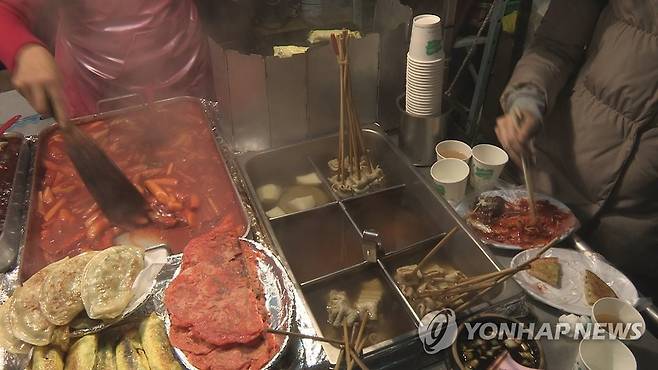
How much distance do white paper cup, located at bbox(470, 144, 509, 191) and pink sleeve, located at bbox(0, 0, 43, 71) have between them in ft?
7.68

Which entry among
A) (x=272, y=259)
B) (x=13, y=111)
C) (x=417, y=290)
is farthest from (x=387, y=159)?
(x=13, y=111)

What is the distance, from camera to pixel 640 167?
1976mm

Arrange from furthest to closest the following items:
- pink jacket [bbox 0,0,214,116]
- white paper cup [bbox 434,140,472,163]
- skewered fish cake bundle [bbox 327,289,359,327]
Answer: pink jacket [bbox 0,0,214,116], white paper cup [bbox 434,140,472,163], skewered fish cake bundle [bbox 327,289,359,327]

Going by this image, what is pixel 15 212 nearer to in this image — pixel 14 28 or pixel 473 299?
pixel 14 28

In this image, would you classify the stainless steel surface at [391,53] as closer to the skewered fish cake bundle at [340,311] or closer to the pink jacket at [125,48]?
the pink jacket at [125,48]

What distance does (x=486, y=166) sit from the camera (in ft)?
7.34

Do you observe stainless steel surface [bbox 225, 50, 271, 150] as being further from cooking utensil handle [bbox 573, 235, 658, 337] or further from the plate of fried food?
cooking utensil handle [bbox 573, 235, 658, 337]

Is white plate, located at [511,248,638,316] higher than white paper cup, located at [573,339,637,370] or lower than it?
lower

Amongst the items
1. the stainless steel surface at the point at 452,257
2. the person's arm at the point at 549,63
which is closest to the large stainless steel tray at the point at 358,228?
the stainless steel surface at the point at 452,257

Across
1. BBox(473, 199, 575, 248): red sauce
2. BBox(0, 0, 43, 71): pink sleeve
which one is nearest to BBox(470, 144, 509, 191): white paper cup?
BBox(473, 199, 575, 248): red sauce

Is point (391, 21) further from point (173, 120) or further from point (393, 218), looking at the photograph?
point (173, 120)

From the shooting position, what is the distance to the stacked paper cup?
2256 millimetres

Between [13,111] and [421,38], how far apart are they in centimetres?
292

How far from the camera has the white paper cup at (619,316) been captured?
1602 millimetres
